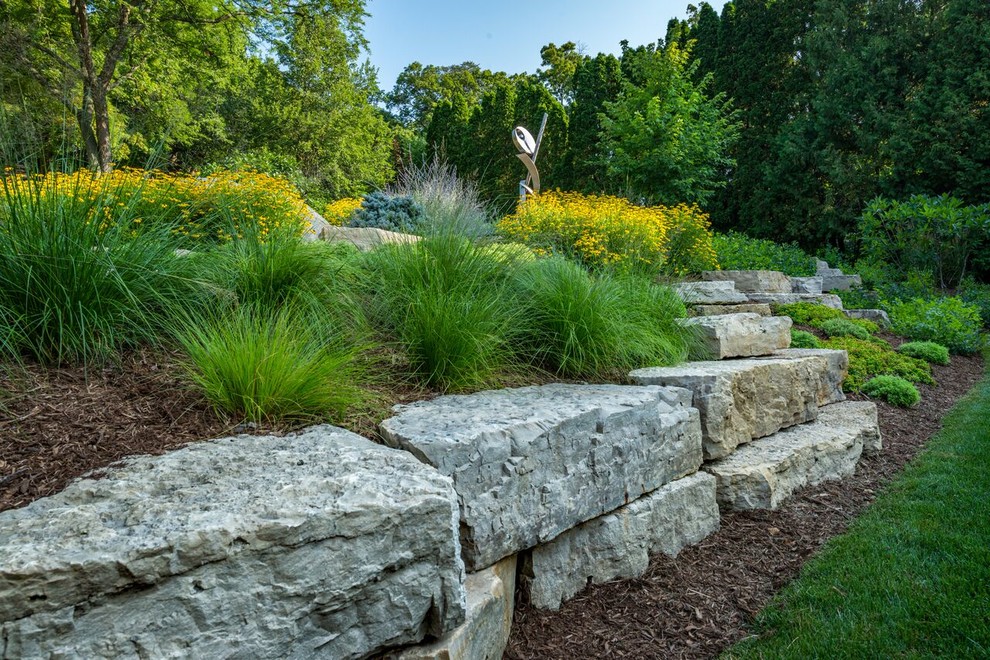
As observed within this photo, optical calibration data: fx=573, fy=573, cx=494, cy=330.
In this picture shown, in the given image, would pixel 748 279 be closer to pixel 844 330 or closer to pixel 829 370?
pixel 844 330

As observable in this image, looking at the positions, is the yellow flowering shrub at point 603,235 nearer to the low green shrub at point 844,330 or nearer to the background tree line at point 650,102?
the low green shrub at point 844,330

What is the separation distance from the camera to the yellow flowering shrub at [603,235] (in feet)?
16.2

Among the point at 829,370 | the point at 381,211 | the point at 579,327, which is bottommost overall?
the point at 829,370

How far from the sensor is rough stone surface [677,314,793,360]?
3.65 meters

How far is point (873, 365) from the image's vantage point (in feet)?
16.8

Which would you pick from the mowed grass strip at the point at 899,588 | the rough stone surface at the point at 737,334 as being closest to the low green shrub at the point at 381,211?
the rough stone surface at the point at 737,334

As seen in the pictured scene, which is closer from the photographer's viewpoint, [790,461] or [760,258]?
[790,461]

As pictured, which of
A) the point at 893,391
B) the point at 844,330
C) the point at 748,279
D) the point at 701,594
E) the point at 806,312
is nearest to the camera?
the point at 701,594

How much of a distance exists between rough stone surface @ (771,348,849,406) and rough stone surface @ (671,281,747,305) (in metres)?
0.84

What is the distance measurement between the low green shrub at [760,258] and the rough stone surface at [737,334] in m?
5.28

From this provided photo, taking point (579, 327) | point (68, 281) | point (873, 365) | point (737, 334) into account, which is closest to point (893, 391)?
point (873, 365)

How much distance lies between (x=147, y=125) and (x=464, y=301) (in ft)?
42.5

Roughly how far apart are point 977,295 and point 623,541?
30.8 ft

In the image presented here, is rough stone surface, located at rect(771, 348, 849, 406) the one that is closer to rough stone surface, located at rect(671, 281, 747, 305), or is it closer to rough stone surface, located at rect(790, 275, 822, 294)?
rough stone surface, located at rect(671, 281, 747, 305)
